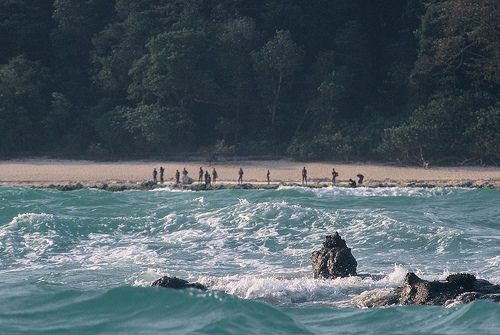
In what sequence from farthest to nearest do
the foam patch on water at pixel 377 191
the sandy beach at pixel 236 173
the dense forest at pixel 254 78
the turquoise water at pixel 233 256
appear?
the dense forest at pixel 254 78
the sandy beach at pixel 236 173
the foam patch on water at pixel 377 191
the turquoise water at pixel 233 256

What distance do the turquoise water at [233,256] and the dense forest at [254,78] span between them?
29.8ft

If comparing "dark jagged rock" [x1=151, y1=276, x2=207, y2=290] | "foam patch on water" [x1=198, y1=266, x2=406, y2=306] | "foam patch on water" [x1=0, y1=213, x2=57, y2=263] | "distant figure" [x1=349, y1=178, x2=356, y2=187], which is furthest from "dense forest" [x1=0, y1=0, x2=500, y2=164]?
"dark jagged rock" [x1=151, y1=276, x2=207, y2=290]

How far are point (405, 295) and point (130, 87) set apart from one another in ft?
111

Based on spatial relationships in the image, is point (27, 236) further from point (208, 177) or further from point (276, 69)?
point (276, 69)

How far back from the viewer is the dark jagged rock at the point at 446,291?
21703mm

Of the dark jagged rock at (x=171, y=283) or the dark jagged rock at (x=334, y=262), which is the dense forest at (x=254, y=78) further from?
the dark jagged rock at (x=171, y=283)

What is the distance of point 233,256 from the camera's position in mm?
29016

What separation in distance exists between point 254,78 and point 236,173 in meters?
8.91

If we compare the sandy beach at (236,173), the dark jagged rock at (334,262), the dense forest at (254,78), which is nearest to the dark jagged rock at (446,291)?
the dark jagged rock at (334,262)

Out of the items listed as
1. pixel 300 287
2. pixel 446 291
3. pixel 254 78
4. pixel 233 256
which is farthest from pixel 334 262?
pixel 254 78

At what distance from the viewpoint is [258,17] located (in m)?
55.9

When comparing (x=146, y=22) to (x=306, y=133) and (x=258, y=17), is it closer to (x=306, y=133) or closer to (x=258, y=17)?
(x=258, y=17)

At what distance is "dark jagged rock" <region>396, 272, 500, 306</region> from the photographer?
854 inches

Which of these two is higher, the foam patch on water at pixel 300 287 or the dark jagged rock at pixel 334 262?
the dark jagged rock at pixel 334 262
